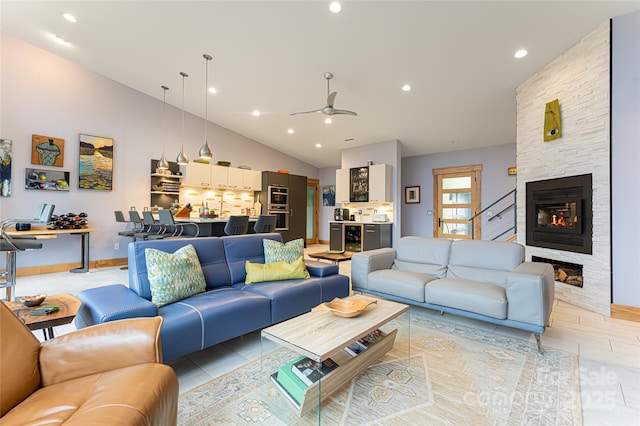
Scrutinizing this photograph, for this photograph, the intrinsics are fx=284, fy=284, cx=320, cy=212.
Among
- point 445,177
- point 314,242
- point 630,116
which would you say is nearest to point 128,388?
point 630,116

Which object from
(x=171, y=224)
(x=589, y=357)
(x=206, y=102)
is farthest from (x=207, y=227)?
(x=589, y=357)

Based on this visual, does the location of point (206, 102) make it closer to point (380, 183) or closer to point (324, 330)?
point (380, 183)

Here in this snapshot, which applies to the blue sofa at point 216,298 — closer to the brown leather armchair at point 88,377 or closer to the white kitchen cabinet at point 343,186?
the brown leather armchair at point 88,377

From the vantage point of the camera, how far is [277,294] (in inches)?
97.0

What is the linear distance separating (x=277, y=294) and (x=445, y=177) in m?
6.64

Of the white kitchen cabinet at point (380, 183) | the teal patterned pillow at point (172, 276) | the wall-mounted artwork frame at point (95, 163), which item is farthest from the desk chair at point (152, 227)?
the white kitchen cabinet at point (380, 183)

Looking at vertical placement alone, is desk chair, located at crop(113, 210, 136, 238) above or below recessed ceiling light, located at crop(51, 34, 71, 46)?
below

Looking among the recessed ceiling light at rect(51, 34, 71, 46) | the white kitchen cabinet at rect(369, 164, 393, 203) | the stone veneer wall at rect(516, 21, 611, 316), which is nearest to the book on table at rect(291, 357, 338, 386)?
the stone veneer wall at rect(516, 21, 611, 316)

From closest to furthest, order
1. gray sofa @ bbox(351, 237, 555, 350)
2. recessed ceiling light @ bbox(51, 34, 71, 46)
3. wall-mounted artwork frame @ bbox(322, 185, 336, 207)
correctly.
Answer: gray sofa @ bbox(351, 237, 555, 350), recessed ceiling light @ bbox(51, 34, 71, 46), wall-mounted artwork frame @ bbox(322, 185, 336, 207)

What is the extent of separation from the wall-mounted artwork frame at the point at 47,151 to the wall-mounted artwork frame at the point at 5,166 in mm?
273

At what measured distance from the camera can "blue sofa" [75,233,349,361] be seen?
1830 millimetres

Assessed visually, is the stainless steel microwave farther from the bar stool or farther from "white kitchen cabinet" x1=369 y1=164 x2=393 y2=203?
the bar stool

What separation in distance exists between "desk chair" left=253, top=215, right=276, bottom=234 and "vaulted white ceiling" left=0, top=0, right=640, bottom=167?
2.28 metres

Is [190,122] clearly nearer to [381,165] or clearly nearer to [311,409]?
[381,165]
